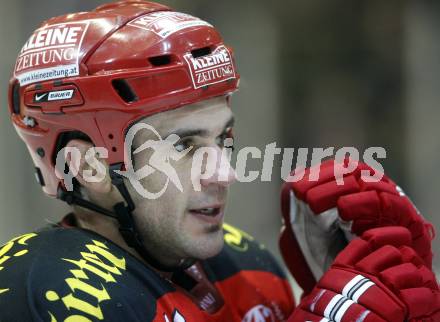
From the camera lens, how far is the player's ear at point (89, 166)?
1722mm

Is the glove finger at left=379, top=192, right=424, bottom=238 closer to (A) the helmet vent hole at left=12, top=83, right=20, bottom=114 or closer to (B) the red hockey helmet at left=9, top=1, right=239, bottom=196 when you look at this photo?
(B) the red hockey helmet at left=9, top=1, right=239, bottom=196

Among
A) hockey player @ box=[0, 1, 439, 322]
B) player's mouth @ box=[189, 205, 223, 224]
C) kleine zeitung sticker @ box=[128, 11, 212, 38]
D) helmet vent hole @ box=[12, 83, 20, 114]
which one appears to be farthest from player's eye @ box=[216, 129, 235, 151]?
helmet vent hole @ box=[12, 83, 20, 114]

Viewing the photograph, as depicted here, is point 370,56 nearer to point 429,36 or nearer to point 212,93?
point 429,36

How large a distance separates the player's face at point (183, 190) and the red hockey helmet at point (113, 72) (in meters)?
0.04

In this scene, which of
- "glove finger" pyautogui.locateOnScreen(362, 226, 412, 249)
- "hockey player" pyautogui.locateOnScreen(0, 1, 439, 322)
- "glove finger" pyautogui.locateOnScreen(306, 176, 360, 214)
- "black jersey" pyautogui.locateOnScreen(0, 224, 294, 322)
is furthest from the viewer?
"glove finger" pyautogui.locateOnScreen(306, 176, 360, 214)

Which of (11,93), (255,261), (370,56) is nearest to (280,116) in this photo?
(370,56)

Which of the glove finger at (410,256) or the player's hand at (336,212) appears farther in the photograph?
the player's hand at (336,212)

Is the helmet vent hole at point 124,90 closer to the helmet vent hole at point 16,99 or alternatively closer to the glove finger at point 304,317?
the helmet vent hole at point 16,99

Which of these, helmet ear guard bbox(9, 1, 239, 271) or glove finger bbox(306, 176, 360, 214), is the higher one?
helmet ear guard bbox(9, 1, 239, 271)

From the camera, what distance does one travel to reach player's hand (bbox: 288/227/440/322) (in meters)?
1.53

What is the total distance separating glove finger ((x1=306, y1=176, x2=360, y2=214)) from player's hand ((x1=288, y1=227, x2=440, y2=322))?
0.12 metres

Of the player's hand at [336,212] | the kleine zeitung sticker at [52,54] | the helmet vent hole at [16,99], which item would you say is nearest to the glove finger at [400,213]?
the player's hand at [336,212]

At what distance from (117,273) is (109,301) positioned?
0.09 m

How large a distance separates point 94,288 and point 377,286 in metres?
0.54
